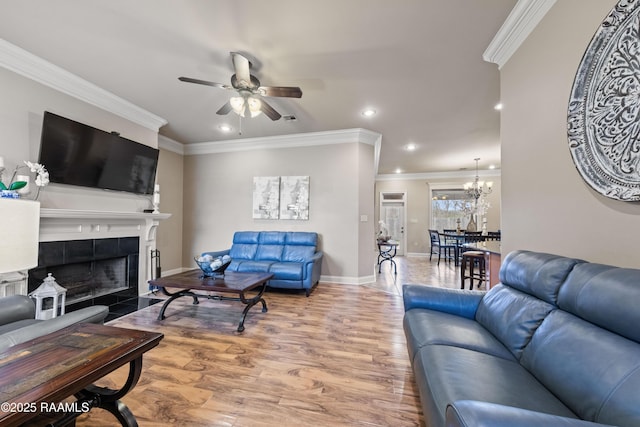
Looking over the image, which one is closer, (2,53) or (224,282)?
(2,53)

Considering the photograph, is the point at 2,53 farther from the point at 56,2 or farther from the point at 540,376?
the point at 540,376

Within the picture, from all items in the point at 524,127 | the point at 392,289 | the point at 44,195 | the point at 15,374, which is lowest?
the point at 392,289

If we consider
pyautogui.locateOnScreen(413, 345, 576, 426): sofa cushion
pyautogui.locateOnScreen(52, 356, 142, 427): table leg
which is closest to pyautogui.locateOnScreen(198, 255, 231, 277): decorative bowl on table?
pyautogui.locateOnScreen(52, 356, 142, 427): table leg

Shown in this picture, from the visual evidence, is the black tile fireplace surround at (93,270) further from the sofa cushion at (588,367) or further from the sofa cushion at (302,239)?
the sofa cushion at (588,367)

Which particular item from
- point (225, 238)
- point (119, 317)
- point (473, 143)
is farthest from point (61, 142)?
point (473, 143)

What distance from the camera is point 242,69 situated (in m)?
2.40

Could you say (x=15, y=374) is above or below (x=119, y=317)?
above

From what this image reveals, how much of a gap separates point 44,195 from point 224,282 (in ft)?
7.52

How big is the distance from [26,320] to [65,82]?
2825 millimetres

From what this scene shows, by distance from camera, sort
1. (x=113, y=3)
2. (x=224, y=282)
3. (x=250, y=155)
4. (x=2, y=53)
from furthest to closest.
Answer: (x=250, y=155), (x=224, y=282), (x=2, y=53), (x=113, y=3)

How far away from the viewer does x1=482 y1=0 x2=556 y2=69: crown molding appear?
1.79 m

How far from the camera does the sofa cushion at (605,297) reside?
892 mm

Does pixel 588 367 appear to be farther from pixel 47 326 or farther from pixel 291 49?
pixel 291 49

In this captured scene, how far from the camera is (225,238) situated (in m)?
5.16
